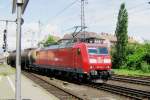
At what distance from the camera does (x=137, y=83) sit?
27406mm

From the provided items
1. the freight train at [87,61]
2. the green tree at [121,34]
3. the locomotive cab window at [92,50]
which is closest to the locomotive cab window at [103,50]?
the freight train at [87,61]

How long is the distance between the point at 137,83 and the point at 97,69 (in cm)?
338

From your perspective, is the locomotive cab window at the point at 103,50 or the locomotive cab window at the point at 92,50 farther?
the locomotive cab window at the point at 103,50

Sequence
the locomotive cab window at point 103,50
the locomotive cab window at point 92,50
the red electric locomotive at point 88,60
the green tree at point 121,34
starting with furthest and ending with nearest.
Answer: the green tree at point 121,34
the locomotive cab window at point 103,50
the locomotive cab window at point 92,50
the red electric locomotive at point 88,60

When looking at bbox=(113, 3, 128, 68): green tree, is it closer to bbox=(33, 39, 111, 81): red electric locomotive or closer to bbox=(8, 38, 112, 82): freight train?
bbox=(8, 38, 112, 82): freight train

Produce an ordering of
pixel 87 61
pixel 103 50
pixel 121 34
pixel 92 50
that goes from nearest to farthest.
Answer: pixel 87 61, pixel 92 50, pixel 103 50, pixel 121 34

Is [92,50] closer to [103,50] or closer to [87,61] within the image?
[103,50]

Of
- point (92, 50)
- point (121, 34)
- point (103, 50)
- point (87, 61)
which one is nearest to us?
point (87, 61)

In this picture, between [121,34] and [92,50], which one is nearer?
[92,50]

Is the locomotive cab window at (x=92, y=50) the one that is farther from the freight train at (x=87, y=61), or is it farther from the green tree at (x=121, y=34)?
the green tree at (x=121, y=34)

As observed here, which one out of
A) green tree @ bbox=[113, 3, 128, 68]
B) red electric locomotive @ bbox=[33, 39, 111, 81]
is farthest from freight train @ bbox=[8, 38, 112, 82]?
green tree @ bbox=[113, 3, 128, 68]

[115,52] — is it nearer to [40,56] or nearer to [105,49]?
[40,56]

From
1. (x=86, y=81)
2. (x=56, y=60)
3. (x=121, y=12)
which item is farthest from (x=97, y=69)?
(x=121, y=12)

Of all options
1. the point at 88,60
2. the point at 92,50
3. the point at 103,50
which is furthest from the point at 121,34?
the point at 88,60
